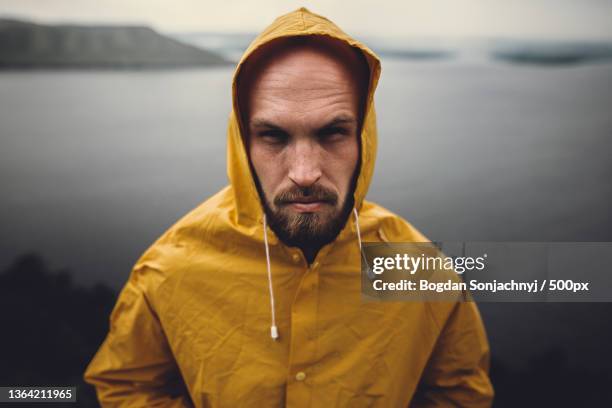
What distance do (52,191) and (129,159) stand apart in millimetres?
328

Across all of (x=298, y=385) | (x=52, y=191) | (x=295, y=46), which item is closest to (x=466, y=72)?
(x=295, y=46)

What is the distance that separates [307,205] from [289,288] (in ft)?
0.67

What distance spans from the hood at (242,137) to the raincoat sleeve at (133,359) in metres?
0.31

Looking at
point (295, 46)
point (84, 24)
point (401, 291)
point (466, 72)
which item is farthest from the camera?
point (466, 72)

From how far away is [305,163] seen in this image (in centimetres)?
75

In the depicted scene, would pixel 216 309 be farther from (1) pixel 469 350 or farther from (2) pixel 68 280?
(2) pixel 68 280

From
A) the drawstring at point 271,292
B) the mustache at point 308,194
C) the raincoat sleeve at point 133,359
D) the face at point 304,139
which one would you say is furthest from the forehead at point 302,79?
the raincoat sleeve at point 133,359

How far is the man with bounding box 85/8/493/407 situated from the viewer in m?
0.78

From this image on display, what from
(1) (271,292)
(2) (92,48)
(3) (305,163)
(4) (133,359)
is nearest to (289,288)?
(1) (271,292)

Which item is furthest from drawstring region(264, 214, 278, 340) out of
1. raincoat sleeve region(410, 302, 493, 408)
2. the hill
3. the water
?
the hill

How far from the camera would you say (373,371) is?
860 mm

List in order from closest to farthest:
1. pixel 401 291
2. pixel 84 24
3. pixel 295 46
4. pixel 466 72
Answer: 1. pixel 295 46
2. pixel 401 291
3. pixel 84 24
4. pixel 466 72

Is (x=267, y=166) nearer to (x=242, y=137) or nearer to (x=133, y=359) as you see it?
(x=242, y=137)

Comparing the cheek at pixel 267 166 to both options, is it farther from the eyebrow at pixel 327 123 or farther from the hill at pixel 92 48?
the hill at pixel 92 48
